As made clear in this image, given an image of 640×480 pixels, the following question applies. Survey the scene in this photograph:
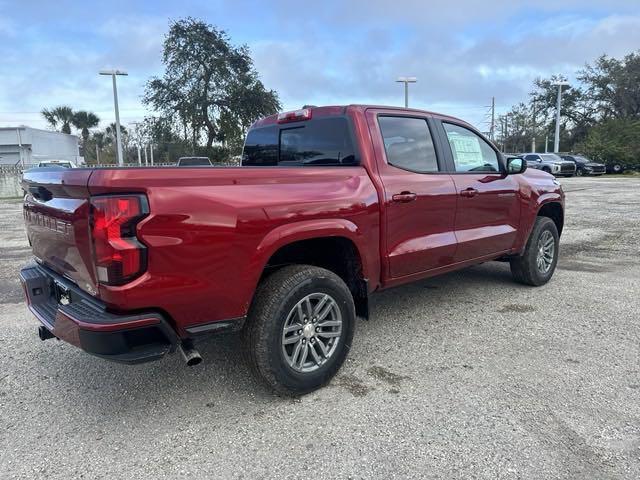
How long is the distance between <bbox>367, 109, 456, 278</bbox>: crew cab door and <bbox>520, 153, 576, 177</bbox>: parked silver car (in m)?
29.7

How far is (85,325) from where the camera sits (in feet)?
8.31

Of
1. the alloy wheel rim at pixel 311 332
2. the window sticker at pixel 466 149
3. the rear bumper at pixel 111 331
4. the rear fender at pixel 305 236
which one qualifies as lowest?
the alloy wheel rim at pixel 311 332

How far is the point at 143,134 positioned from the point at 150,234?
33899mm

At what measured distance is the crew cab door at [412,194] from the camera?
3.81m

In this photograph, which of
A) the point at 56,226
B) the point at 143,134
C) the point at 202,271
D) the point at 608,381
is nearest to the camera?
the point at 202,271

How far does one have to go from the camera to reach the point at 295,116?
421 centimetres

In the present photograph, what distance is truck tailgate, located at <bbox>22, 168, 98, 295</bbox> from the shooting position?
263 centimetres

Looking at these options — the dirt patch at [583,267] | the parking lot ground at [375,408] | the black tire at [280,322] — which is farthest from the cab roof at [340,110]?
the dirt patch at [583,267]

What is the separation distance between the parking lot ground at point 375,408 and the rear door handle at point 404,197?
1.19m

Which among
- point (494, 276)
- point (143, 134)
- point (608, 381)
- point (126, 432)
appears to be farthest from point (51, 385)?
point (143, 134)

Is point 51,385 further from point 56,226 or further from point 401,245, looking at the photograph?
point 401,245

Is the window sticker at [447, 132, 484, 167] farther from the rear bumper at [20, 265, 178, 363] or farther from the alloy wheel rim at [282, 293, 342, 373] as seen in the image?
the rear bumper at [20, 265, 178, 363]

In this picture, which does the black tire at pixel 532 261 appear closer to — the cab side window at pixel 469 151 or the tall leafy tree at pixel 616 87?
the cab side window at pixel 469 151

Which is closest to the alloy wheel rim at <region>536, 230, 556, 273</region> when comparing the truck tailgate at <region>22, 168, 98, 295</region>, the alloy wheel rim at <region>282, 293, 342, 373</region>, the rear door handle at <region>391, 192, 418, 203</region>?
the rear door handle at <region>391, 192, 418, 203</region>
